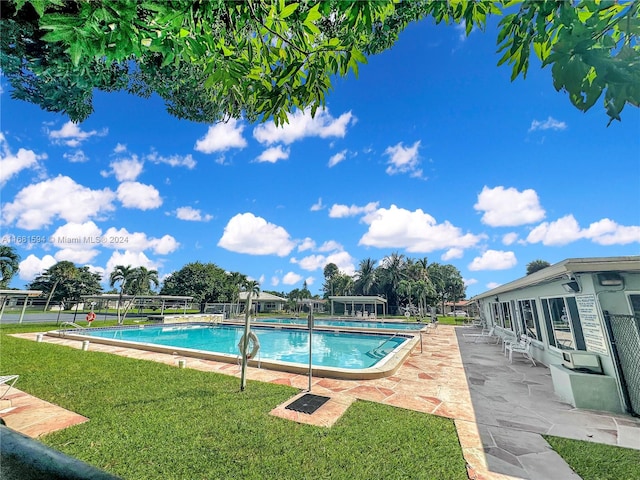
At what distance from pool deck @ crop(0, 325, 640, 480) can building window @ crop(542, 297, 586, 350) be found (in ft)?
3.56

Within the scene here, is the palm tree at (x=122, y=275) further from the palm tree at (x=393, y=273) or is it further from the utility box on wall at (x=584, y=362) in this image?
the utility box on wall at (x=584, y=362)

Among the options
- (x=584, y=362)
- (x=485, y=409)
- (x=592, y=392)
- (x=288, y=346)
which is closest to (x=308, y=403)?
(x=485, y=409)

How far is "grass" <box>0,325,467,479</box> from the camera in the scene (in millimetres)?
3326

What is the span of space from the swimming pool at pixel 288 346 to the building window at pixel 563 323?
4.51 meters

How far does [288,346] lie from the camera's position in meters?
16.3

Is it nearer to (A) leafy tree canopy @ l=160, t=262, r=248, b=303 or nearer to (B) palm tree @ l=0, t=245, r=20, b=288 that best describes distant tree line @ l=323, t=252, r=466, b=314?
(A) leafy tree canopy @ l=160, t=262, r=248, b=303

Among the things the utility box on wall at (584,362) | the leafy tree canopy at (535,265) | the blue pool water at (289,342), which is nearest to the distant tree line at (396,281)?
the leafy tree canopy at (535,265)

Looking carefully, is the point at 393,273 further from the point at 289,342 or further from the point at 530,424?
the point at 530,424

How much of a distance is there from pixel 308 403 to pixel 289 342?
42.0 feet

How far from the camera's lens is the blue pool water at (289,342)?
1281 cm

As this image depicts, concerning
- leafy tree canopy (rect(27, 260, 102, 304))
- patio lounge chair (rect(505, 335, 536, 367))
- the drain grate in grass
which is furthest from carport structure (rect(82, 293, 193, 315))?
patio lounge chair (rect(505, 335, 536, 367))

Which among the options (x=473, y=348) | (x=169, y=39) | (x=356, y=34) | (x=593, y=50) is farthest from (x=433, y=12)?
(x=473, y=348)

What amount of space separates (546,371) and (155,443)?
33.7 ft

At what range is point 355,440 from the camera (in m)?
4.01
